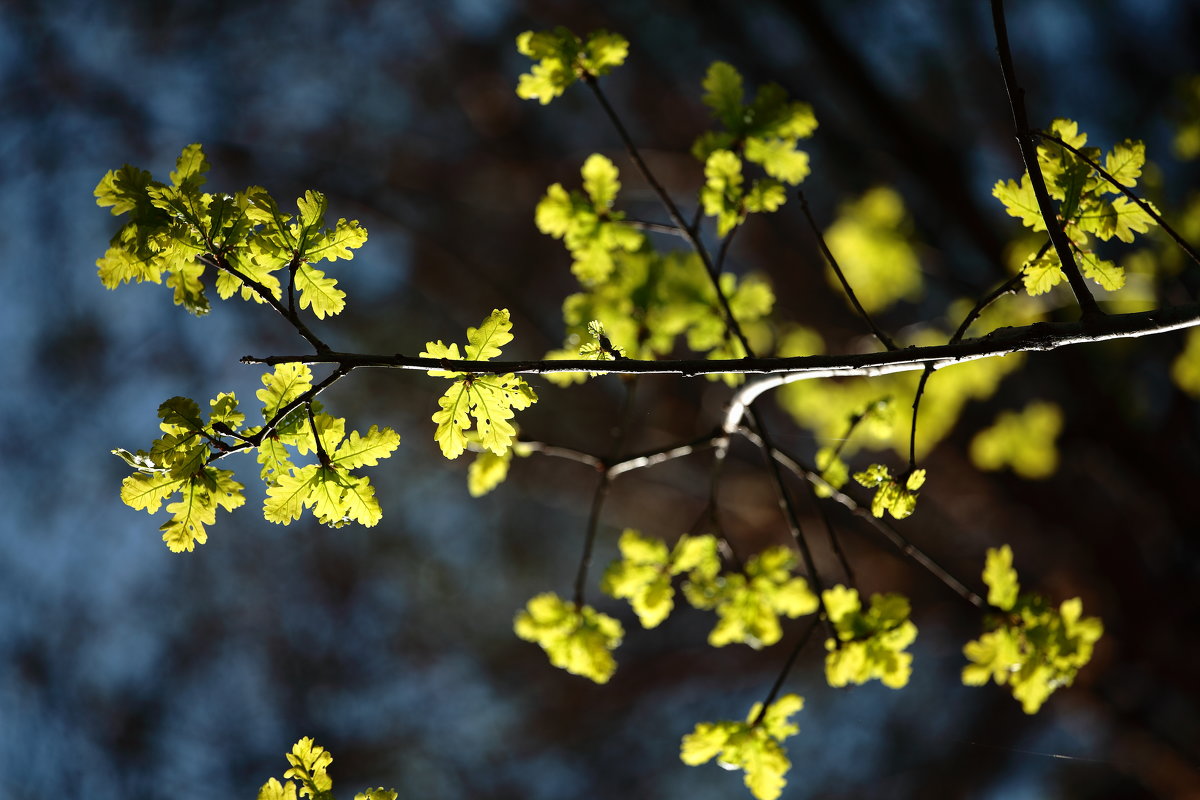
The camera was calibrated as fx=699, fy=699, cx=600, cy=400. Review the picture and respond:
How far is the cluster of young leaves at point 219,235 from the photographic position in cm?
116

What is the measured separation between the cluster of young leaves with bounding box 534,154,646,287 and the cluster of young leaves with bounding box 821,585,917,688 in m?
1.04

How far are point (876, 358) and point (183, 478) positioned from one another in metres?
1.13

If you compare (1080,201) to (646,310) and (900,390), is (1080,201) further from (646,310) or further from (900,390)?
(900,390)

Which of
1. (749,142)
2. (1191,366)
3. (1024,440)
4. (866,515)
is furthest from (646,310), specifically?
(1191,366)

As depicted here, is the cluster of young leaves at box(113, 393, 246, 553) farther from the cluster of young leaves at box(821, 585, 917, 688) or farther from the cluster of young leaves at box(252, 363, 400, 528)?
the cluster of young leaves at box(821, 585, 917, 688)

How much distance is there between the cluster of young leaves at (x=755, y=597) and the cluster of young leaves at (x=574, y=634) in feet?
0.88

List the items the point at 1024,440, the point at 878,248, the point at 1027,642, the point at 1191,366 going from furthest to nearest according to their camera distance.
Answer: the point at 1024,440
the point at 878,248
the point at 1191,366
the point at 1027,642

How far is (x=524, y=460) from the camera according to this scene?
5.55 m

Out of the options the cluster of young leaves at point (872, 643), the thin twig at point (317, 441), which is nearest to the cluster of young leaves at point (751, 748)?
the cluster of young leaves at point (872, 643)

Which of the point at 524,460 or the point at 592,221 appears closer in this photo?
the point at 592,221

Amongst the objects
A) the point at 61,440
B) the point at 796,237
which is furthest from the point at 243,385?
the point at 796,237

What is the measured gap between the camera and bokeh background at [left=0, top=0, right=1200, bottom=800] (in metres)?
4.64

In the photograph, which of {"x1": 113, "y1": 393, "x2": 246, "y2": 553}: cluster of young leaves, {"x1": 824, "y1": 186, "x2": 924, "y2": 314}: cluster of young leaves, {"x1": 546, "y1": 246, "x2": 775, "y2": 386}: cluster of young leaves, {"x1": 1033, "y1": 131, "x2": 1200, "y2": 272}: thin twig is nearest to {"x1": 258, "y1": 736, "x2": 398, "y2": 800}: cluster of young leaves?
{"x1": 113, "y1": 393, "x2": 246, "y2": 553}: cluster of young leaves

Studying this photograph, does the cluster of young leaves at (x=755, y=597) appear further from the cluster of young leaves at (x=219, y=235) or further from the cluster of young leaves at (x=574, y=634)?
the cluster of young leaves at (x=219, y=235)
